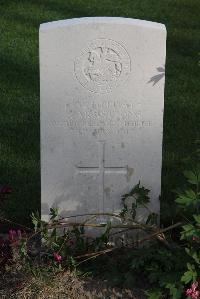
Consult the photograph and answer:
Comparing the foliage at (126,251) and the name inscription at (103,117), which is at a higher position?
the name inscription at (103,117)

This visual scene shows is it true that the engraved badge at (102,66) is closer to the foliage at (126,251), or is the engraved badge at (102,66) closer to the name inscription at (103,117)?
the name inscription at (103,117)

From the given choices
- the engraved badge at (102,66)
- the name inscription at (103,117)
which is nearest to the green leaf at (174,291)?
the name inscription at (103,117)

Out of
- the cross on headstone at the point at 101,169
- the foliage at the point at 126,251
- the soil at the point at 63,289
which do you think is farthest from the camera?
the cross on headstone at the point at 101,169

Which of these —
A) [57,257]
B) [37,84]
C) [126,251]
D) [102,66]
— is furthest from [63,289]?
[37,84]

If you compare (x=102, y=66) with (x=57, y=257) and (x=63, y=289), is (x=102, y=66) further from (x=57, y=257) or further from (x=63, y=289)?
(x=63, y=289)

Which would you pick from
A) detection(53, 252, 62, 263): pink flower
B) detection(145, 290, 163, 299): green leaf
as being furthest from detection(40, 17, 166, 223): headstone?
A: detection(145, 290, 163, 299): green leaf

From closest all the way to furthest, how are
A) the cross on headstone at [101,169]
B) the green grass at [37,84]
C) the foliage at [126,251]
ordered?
1. the foliage at [126,251]
2. the cross on headstone at [101,169]
3. the green grass at [37,84]

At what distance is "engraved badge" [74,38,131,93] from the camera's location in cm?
405

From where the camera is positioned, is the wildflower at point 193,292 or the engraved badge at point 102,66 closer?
the wildflower at point 193,292

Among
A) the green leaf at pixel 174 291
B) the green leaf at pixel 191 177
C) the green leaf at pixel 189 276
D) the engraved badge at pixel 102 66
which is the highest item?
the engraved badge at pixel 102 66

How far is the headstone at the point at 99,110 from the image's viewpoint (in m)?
4.03

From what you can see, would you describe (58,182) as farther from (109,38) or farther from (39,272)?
(109,38)

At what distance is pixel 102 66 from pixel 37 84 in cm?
322

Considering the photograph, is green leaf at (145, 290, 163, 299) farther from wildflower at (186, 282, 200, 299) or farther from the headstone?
the headstone
